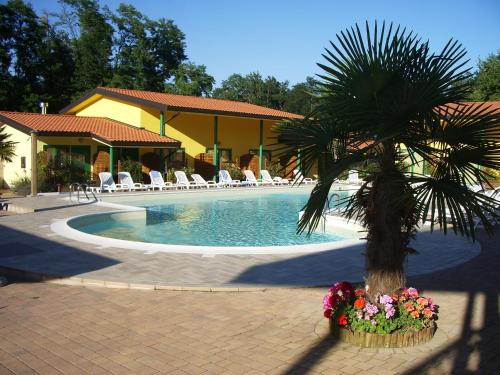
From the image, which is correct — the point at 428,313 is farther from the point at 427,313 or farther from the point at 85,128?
the point at 85,128

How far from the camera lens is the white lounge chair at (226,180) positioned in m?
24.1

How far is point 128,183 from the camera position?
20.5 metres

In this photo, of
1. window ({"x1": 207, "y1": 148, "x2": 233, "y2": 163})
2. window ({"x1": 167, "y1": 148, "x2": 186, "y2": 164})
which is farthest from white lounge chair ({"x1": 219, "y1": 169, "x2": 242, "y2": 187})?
window ({"x1": 207, "y1": 148, "x2": 233, "y2": 163})

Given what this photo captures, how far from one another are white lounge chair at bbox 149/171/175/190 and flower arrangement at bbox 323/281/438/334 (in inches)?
665

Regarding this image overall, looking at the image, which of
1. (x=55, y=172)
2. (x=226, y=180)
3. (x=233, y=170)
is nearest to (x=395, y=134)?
(x=55, y=172)

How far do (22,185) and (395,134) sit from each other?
58.3 feet

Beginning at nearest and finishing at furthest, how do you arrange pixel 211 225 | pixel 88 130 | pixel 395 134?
pixel 395 134 < pixel 211 225 < pixel 88 130

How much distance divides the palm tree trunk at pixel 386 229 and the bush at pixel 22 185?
54.5 ft

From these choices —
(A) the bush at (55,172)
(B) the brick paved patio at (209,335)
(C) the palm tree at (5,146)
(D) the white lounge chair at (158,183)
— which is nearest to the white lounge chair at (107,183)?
(A) the bush at (55,172)

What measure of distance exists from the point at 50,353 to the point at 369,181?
3262 millimetres

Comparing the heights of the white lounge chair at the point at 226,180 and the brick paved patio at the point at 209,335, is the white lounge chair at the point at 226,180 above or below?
above

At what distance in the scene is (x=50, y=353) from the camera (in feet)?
14.7

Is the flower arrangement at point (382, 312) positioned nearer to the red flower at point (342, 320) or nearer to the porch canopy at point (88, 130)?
the red flower at point (342, 320)

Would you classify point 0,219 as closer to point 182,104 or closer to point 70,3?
point 182,104
